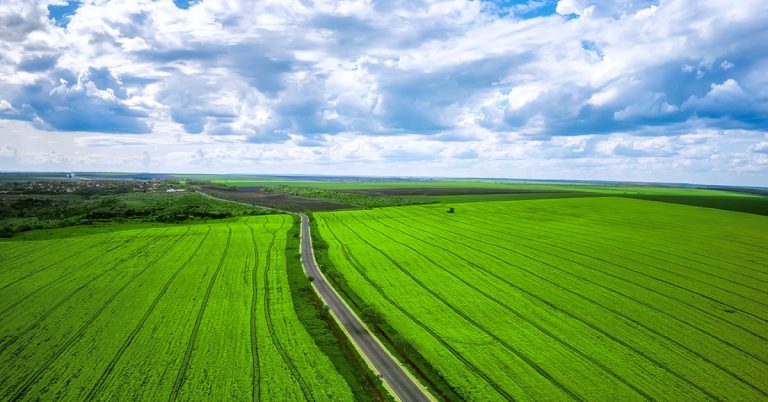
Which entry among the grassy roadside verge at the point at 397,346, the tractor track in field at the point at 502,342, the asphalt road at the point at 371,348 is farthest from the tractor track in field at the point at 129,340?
the tractor track in field at the point at 502,342

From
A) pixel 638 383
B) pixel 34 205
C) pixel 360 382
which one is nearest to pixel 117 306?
pixel 360 382

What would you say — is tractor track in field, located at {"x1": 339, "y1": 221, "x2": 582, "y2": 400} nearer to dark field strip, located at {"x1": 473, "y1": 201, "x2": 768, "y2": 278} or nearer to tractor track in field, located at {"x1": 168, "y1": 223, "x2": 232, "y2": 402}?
tractor track in field, located at {"x1": 168, "y1": 223, "x2": 232, "y2": 402}

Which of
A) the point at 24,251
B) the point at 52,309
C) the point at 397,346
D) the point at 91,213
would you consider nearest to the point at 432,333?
the point at 397,346

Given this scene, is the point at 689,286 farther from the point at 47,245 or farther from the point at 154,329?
the point at 47,245

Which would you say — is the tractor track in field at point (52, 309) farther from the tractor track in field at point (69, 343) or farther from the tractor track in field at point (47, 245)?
the tractor track in field at point (47, 245)

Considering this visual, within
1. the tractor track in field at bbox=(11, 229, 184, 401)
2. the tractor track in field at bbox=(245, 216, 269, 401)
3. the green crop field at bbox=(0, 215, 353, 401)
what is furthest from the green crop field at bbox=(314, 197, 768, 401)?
the tractor track in field at bbox=(11, 229, 184, 401)

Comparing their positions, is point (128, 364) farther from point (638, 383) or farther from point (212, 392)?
point (638, 383)
